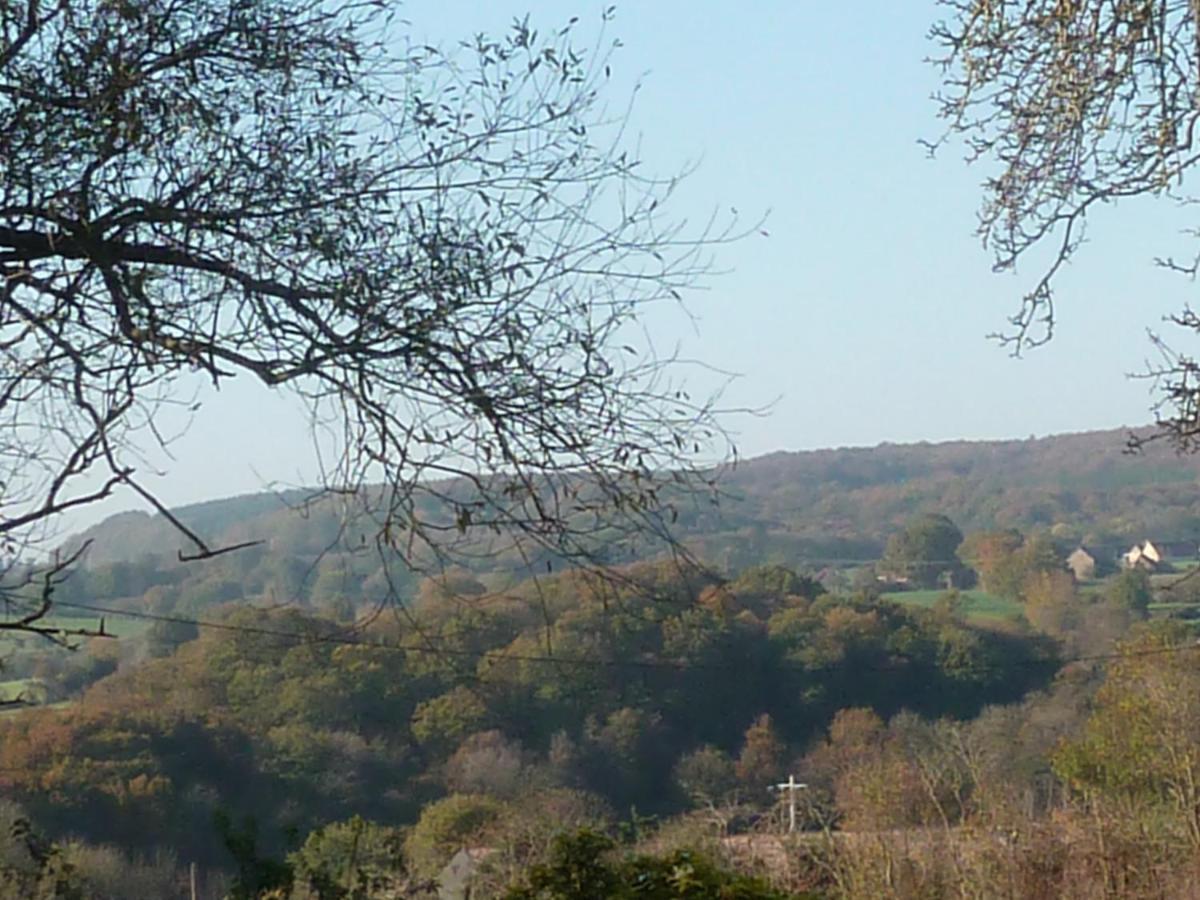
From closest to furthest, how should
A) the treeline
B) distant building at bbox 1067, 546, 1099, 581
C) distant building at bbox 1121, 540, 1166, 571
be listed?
the treeline, distant building at bbox 1121, 540, 1166, 571, distant building at bbox 1067, 546, 1099, 581

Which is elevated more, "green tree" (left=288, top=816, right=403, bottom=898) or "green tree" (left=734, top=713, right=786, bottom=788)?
"green tree" (left=288, top=816, right=403, bottom=898)

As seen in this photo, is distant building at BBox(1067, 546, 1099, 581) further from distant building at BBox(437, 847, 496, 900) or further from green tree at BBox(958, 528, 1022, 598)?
distant building at BBox(437, 847, 496, 900)

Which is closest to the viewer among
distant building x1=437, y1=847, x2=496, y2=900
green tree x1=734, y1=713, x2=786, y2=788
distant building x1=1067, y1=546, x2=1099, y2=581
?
distant building x1=437, y1=847, x2=496, y2=900

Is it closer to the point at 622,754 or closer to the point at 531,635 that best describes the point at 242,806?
the point at 622,754

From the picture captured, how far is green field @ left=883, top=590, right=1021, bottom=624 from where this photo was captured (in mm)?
17266

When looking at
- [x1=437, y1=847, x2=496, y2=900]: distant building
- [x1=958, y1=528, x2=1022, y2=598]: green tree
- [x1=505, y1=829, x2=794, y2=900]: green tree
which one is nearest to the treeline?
[x1=437, y1=847, x2=496, y2=900]: distant building

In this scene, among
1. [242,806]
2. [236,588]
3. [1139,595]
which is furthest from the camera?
[1139,595]

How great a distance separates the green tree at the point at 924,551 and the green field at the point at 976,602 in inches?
10.3

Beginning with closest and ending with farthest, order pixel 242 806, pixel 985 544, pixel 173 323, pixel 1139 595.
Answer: pixel 173 323 → pixel 242 806 → pixel 1139 595 → pixel 985 544

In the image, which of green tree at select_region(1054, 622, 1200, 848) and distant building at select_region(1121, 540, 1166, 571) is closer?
green tree at select_region(1054, 622, 1200, 848)

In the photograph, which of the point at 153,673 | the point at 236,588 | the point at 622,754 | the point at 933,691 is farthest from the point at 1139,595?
the point at 236,588

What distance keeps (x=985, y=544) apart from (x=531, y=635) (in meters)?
15.5

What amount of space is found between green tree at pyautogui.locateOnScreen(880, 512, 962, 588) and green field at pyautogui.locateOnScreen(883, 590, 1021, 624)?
26cm

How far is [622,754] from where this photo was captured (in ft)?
44.4
